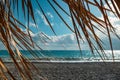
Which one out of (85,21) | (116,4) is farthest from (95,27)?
(116,4)

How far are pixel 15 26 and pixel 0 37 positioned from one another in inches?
3.8

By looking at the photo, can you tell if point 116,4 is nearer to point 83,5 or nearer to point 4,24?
point 83,5

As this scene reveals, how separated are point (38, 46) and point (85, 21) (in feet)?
0.61

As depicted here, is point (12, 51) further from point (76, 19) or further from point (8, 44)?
point (76, 19)

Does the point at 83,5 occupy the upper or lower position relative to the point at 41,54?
upper

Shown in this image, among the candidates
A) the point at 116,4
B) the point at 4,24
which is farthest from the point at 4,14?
the point at 116,4

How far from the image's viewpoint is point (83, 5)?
686mm

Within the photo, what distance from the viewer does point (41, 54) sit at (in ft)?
2.76

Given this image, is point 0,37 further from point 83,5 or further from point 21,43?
point 83,5

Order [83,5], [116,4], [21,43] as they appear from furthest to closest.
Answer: [21,43] → [83,5] → [116,4]

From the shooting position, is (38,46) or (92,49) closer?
(92,49)

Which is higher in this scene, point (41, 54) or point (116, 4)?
point (116, 4)

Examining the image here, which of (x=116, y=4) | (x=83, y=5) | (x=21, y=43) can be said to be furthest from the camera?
(x=21, y=43)

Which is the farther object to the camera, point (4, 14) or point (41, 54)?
point (41, 54)
